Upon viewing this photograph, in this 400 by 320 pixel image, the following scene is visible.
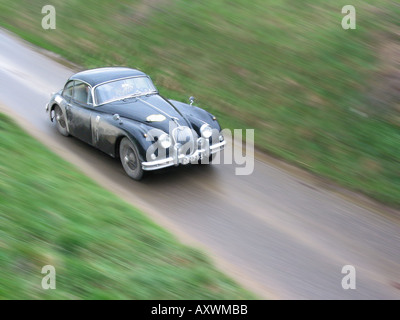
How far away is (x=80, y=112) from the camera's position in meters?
10.3

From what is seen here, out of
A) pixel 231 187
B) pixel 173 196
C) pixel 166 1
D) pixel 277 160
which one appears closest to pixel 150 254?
pixel 173 196

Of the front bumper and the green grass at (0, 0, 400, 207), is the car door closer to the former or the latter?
the front bumper

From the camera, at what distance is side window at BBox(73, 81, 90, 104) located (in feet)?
33.8

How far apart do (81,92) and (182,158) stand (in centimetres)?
304

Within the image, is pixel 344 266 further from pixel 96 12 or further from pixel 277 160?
pixel 96 12

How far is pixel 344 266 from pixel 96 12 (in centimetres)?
1523

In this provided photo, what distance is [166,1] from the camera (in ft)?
57.5

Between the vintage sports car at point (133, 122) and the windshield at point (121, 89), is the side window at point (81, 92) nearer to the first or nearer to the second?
the vintage sports car at point (133, 122)

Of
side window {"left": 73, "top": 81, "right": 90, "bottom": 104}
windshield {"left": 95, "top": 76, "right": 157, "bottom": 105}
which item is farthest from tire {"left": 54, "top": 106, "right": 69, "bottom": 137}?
windshield {"left": 95, "top": 76, "right": 157, "bottom": 105}

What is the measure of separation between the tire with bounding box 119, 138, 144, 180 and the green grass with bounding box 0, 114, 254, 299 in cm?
137

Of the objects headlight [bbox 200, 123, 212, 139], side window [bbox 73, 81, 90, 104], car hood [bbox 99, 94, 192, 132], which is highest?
side window [bbox 73, 81, 90, 104]

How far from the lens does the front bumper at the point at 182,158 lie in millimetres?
8773

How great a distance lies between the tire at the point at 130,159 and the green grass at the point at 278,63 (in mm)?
3253
